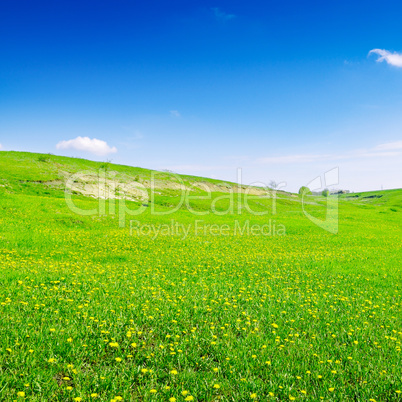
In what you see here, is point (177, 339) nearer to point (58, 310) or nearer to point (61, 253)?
point (58, 310)

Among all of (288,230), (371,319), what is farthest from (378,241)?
(371,319)

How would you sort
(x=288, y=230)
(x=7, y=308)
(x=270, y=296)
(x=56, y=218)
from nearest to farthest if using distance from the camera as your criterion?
(x=7, y=308)
(x=270, y=296)
(x=56, y=218)
(x=288, y=230)

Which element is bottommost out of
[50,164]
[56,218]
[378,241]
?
[378,241]

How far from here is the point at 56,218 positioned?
24.8 metres

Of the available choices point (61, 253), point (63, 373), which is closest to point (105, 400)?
point (63, 373)

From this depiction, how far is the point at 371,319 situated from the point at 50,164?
6851 centimetres

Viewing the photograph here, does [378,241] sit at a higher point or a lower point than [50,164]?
lower

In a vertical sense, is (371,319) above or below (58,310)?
below

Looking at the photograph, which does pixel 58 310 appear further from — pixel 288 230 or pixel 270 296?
pixel 288 230

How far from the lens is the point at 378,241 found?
85.0 ft

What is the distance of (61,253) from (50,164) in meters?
56.4

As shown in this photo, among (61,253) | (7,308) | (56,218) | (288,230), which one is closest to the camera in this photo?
(7,308)

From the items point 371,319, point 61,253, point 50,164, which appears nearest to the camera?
point 371,319

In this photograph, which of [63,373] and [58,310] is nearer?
[63,373]
